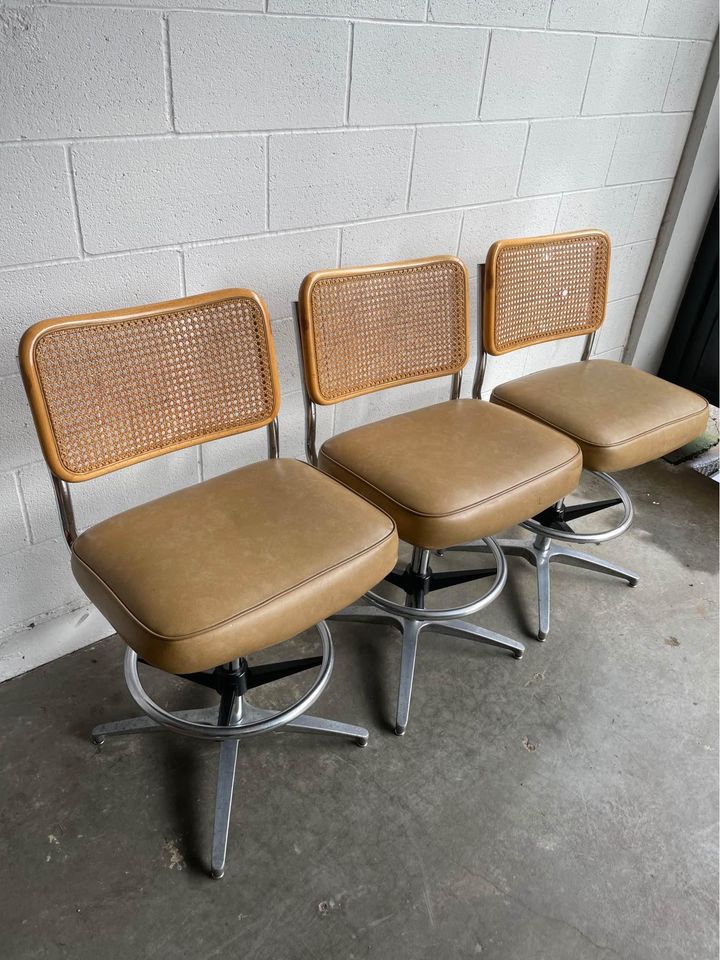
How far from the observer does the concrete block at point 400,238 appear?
1795mm

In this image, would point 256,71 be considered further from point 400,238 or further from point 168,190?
point 400,238

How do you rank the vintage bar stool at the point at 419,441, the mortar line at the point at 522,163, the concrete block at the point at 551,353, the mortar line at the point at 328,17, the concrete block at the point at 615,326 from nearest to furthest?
1. the mortar line at the point at 328,17
2. the vintage bar stool at the point at 419,441
3. the mortar line at the point at 522,163
4. the concrete block at the point at 551,353
5. the concrete block at the point at 615,326

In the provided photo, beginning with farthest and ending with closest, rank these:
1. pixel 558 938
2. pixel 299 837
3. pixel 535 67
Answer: pixel 535 67, pixel 299 837, pixel 558 938

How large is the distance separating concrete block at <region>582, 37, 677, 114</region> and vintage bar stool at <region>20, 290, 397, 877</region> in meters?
1.35

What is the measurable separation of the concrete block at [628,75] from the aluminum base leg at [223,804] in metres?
1.98

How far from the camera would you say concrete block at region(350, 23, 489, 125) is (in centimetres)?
159

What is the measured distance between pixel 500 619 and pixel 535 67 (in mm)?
1468

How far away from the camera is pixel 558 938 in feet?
4.11

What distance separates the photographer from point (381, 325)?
1.67 metres

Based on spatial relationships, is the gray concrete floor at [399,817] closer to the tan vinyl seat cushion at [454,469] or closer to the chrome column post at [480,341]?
the tan vinyl seat cushion at [454,469]


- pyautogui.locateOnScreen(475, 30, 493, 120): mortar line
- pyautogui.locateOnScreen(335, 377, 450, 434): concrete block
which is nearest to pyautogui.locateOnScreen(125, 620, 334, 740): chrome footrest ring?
pyautogui.locateOnScreen(335, 377, 450, 434): concrete block

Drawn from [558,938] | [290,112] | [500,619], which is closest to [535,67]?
[290,112]

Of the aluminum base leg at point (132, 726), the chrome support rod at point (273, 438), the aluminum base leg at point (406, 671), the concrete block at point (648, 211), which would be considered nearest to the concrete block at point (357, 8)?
the chrome support rod at point (273, 438)

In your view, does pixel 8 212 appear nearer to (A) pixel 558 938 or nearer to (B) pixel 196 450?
(B) pixel 196 450
